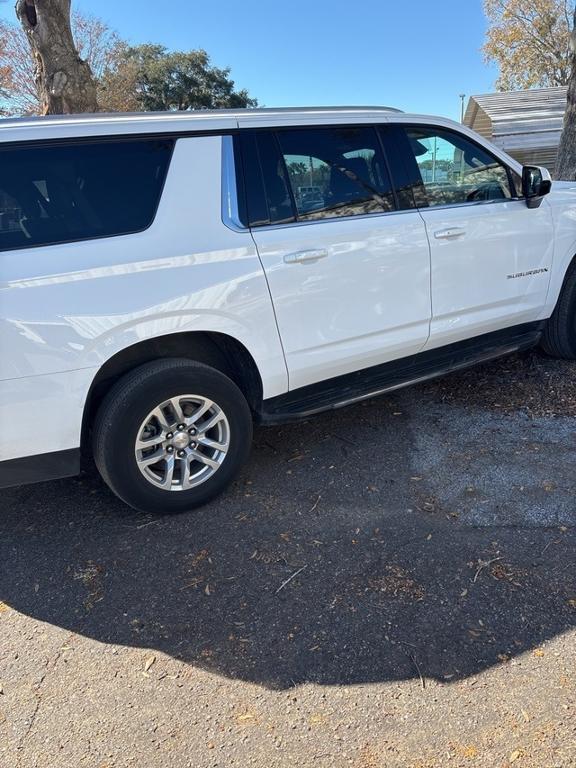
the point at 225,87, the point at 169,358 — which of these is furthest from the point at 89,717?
the point at 225,87

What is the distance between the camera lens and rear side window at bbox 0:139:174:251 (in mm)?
2561

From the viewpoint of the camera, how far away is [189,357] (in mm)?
3184

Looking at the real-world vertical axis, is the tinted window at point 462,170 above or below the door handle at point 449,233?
above

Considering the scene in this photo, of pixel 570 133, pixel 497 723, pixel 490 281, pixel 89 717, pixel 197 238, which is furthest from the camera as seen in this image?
pixel 570 133

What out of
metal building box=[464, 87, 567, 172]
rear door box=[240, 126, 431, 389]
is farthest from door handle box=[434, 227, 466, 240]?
metal building box=[464, 87, 567, 172]

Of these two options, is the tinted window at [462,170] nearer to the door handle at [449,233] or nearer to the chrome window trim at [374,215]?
the chrome window trim at [374,215]

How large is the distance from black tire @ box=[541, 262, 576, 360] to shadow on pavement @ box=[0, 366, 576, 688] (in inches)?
41.6

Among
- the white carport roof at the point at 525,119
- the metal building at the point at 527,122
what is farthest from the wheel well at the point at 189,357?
the white carport roof at the point at 525,119

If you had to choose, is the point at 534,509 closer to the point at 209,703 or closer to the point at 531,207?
the point at 209,703

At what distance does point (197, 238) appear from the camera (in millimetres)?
2889

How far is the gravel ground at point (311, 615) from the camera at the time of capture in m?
1.91

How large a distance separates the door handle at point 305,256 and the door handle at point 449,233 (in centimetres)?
89

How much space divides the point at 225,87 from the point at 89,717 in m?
37.3

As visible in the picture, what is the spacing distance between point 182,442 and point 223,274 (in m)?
0.92
